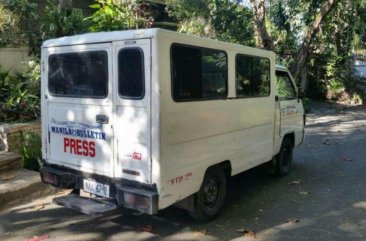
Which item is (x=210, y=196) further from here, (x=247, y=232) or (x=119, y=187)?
(x=119, y=187)

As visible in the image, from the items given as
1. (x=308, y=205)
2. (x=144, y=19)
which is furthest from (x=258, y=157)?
(x=144, y=19)

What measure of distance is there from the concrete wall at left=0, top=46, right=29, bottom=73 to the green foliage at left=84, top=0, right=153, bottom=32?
1.79 metres

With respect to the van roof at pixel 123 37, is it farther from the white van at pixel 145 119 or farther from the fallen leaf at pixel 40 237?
the fallen leaf at pixel 40 237

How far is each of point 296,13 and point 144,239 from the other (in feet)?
53.0

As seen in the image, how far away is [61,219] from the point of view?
5449mm

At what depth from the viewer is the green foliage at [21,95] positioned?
8.23m

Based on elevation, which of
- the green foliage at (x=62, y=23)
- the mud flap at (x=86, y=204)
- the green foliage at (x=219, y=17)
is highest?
the green foliage at (x=219, y=17)

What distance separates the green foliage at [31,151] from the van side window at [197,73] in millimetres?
3640

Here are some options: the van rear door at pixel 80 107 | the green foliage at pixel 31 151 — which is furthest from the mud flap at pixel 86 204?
the green foliage at pixel 31 151

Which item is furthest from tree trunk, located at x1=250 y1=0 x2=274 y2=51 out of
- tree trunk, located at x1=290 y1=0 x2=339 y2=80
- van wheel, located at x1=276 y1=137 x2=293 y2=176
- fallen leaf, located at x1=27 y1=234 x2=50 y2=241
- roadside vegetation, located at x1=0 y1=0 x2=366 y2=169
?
fallen leaf, located at x1=27 y1=234 x2=50 y2=241

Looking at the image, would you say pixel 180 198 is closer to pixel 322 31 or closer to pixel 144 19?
pixel 144 19

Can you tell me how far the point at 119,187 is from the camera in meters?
4.57

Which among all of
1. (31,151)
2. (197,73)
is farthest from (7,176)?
(197,73)

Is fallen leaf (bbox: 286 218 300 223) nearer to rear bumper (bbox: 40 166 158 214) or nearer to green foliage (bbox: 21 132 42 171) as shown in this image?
rear bumper (bbox: 40 166 158 214)
